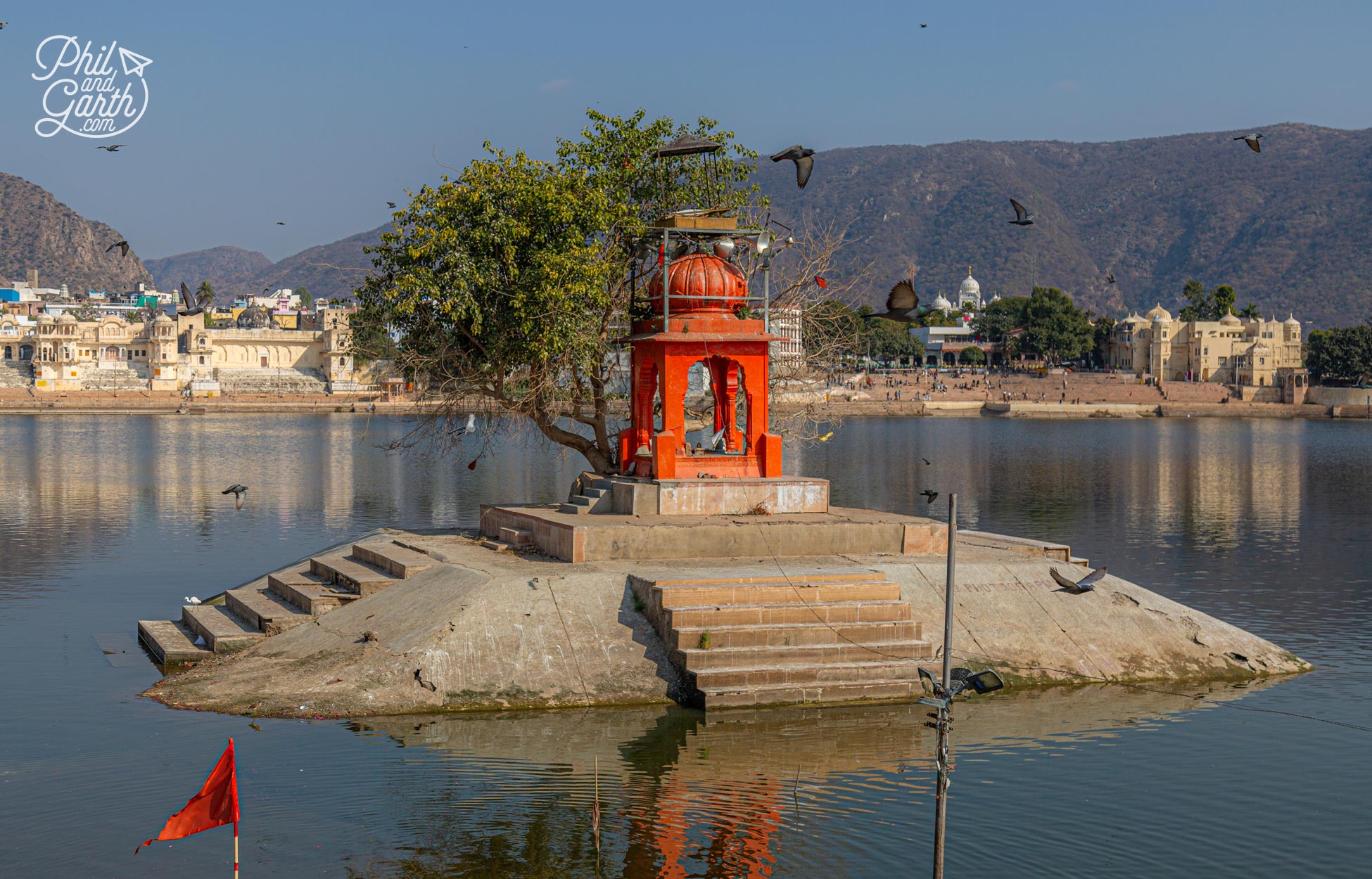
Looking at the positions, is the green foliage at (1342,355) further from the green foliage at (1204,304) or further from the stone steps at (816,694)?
the stone steps at (816,694)

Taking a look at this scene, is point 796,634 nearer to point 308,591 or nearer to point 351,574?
point 351,574

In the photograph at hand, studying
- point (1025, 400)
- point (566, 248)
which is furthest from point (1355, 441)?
point (566, 248)

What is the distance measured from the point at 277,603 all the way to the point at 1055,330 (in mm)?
155602

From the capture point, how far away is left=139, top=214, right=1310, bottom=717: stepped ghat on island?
18.3m

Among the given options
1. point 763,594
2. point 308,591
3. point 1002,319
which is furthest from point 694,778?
point 1002,319

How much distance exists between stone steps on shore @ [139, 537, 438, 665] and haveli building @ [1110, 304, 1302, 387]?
491 feet

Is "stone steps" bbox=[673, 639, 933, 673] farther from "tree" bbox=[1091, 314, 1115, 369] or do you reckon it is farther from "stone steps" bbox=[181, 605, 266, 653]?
"tree" bbox=[1091, 314, 1115, 369]

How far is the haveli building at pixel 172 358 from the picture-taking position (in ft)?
492

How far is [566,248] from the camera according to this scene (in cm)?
2556

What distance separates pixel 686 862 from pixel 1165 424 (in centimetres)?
12284

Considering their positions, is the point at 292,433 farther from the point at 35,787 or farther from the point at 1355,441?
the point at 35,787

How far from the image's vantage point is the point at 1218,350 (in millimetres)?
163000

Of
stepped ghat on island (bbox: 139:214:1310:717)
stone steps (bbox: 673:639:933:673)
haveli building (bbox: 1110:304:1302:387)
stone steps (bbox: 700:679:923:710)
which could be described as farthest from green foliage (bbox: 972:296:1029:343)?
stone steps (bbox: 700:679:923:710)

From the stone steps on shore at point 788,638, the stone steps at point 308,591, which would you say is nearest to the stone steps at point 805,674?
the stone steps on shore at point 788,638
